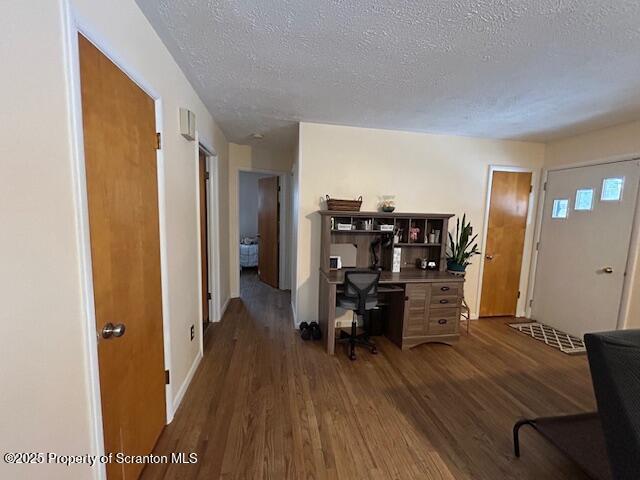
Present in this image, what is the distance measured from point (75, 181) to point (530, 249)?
15.9ft

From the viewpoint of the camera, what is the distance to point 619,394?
1.02m

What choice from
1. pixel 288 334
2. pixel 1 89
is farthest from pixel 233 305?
pixel 1 89

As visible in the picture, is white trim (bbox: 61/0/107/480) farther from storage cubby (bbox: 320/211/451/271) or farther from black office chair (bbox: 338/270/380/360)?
storage cubby (bbox: 320/211/451/271)

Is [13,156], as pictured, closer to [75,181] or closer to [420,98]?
[75,181]

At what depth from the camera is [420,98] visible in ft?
7.84

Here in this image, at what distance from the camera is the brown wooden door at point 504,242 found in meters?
3.71

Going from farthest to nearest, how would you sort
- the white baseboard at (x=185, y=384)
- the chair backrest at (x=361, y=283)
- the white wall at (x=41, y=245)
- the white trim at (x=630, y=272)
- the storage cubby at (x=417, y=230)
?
the storage cubby at (x=417, y=230) < the white trim at (x=630, y=272) < the chair backrest at (x=361, y=283) < the white baseboard at (x=185, y=384) < the white wall at (x=41, y=245)

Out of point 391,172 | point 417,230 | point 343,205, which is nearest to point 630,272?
point 417,230

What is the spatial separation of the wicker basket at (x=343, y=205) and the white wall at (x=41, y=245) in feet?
7.13

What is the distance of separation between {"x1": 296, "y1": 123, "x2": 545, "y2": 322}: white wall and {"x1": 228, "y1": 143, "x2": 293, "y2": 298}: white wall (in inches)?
55.9

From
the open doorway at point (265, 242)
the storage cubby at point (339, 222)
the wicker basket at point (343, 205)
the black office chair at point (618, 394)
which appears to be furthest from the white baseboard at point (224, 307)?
the black office chair at point (618, 394)

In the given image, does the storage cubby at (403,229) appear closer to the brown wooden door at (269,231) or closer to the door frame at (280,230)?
the door frame at (280,230)

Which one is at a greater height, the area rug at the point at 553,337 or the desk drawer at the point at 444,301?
the desk drawer at the point at 444,301

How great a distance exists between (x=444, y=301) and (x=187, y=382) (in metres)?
2.64
